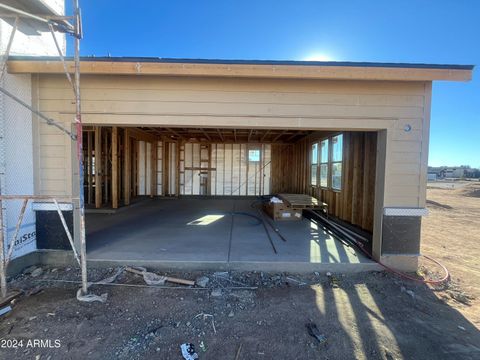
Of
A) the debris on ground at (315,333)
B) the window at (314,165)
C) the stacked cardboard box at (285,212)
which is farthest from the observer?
the window at (314,165)

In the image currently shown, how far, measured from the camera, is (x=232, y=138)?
36.7 ft

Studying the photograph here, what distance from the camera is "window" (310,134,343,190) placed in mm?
6957

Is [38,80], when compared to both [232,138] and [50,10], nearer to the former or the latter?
[50,10]

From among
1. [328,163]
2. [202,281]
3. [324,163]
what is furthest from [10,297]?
[324,163]

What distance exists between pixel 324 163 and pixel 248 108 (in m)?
5.12

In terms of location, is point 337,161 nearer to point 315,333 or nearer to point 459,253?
point 459,253

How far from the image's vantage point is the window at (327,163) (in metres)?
6.96

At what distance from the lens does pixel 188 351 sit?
2.11 meters

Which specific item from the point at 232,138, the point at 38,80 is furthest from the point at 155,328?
the point at 232,138

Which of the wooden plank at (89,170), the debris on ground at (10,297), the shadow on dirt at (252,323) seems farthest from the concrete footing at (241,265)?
the wooden plank at (89,170)

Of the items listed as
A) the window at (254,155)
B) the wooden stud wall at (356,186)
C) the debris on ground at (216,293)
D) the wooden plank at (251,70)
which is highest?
the wooden plank at (251,70)

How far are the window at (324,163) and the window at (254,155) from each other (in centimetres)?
424

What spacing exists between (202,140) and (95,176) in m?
4.96

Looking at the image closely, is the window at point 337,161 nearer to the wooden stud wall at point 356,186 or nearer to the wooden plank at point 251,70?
the wooden stud wall at point 356,186
